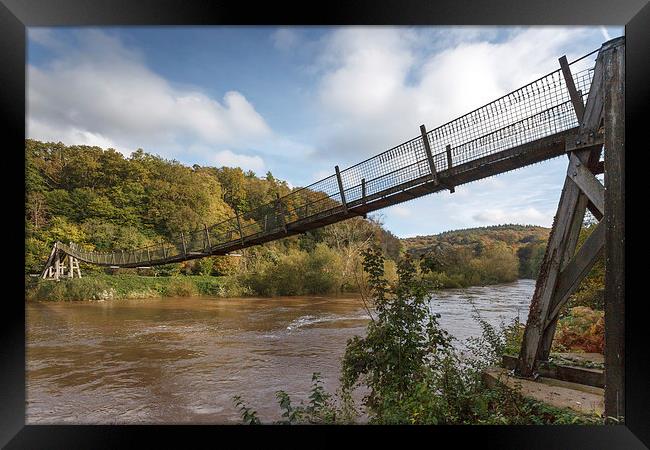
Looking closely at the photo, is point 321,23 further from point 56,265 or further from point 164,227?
point 164,227

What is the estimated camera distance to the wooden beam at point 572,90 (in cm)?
247

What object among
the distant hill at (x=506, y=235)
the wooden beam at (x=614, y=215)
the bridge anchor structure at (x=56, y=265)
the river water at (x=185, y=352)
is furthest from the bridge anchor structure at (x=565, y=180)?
the bridge anchor structure at (x=56, y=265)

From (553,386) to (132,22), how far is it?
3596 mm

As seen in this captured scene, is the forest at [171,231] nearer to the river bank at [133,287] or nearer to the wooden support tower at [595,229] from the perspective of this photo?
the river bank at [133,287]

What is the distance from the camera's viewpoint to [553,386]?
7.65 feet

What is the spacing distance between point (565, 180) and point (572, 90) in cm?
68

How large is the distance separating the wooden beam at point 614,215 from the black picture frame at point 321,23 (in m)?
0.05

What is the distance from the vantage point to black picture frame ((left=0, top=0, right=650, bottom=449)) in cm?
199

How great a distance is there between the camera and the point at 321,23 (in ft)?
6.90

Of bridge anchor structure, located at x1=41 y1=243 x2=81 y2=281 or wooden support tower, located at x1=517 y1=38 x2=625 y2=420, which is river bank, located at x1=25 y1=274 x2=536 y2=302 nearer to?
bridge anchor structure, located at x1=41 y1=243 x2=81 y2=281

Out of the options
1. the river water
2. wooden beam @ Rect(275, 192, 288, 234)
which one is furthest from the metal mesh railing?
the river water

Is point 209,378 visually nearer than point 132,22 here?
No
